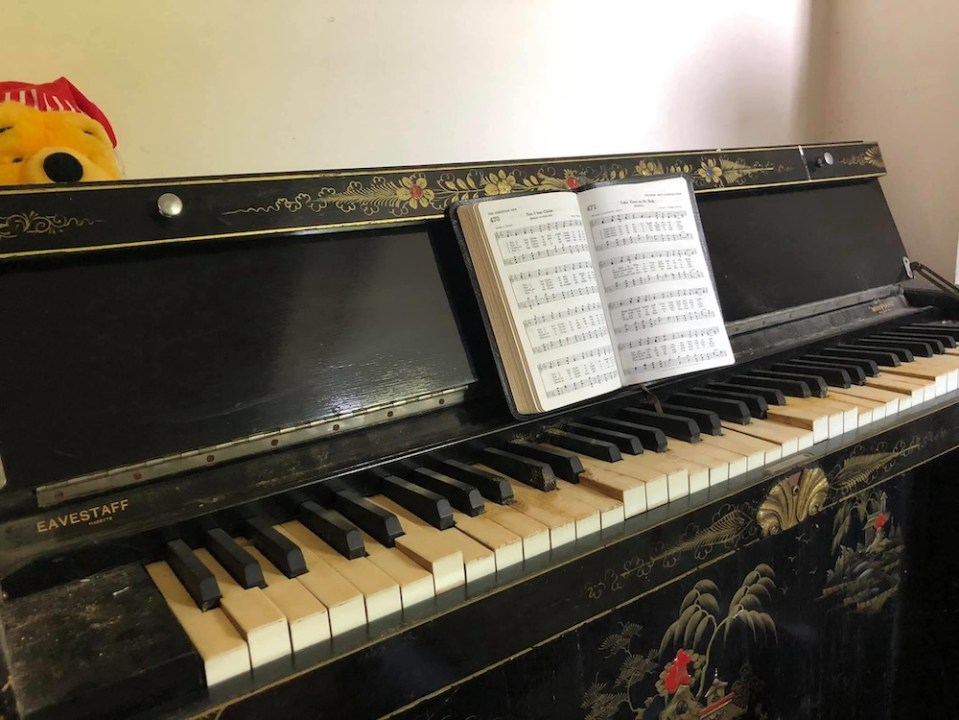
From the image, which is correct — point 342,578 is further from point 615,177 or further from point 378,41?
point 378,41

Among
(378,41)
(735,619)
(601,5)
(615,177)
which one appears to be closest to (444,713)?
(735,619)

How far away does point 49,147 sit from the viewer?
40.5 inches

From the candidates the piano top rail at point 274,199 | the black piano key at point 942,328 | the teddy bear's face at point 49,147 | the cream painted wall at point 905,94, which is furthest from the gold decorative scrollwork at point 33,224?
the cream painted wall at point 905,94

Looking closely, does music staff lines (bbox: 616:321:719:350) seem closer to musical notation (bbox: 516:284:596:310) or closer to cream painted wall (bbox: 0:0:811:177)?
musical notation (bbox: 516:284:596:310)

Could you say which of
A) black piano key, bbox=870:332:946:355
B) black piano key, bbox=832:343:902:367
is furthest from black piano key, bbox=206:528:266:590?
black piano key, bbox=870:332:946:355

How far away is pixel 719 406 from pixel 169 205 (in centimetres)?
78

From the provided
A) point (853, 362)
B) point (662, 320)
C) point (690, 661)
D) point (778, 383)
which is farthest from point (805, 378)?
point (690, 661)

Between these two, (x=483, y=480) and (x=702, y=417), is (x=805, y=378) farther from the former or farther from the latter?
(x=483, y=480)

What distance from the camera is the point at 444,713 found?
0.90m

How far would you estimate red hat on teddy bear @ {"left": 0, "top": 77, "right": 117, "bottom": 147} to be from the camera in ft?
3.53

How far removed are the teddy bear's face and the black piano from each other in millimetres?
247

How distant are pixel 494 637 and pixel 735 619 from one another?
25.0 inches

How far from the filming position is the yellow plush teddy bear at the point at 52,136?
1000mm

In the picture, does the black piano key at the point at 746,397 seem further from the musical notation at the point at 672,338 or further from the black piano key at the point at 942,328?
the black piano key at the point at 942,328
